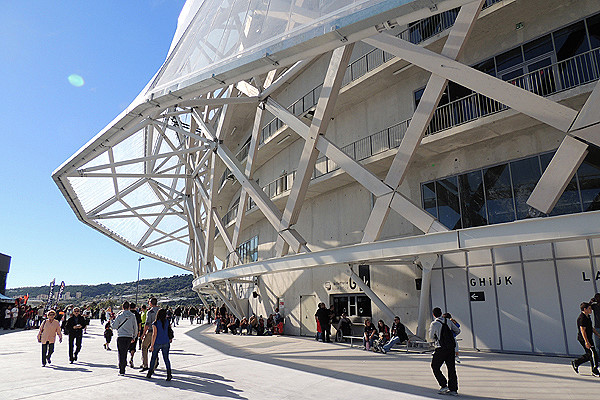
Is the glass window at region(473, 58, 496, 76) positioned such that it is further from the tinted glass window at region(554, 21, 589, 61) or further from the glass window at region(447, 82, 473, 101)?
the tinted glass window at region(554, 21, 589, 61)

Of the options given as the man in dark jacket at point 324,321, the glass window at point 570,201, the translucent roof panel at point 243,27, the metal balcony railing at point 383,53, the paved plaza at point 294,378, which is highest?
the metal balcony railing at point 383,53

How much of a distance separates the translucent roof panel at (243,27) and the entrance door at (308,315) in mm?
14392

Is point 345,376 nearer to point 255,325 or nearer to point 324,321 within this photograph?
point 324,321

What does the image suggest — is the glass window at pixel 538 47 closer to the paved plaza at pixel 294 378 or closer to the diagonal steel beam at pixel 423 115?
the diagonal steel beam at pixel 423 115

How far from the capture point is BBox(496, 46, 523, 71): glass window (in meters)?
15.0

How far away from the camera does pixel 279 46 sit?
8211mm

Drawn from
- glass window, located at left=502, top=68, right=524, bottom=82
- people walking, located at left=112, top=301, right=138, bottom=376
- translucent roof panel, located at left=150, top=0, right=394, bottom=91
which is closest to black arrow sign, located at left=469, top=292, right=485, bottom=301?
glass window, located at left=502, top=68, right=524, bottom=82

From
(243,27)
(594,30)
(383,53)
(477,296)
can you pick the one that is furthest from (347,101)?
(477,296)

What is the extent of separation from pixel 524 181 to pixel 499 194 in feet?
3.28

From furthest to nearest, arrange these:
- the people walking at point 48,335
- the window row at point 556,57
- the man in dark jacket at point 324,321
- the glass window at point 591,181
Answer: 1. the man in dark jacket at point 324,321
2. the window row at point 556,57
3. the glass window at point 591,181
4. the people walking at point 48,335

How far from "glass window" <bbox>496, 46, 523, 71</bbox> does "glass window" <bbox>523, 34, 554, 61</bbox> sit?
0.78 ft

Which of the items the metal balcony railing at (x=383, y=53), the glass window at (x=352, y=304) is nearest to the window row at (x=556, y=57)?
the metal balcony railing at (x=383, y=53)

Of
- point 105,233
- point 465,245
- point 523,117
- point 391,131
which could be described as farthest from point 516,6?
point 105,233

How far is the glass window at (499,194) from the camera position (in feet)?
48.4
